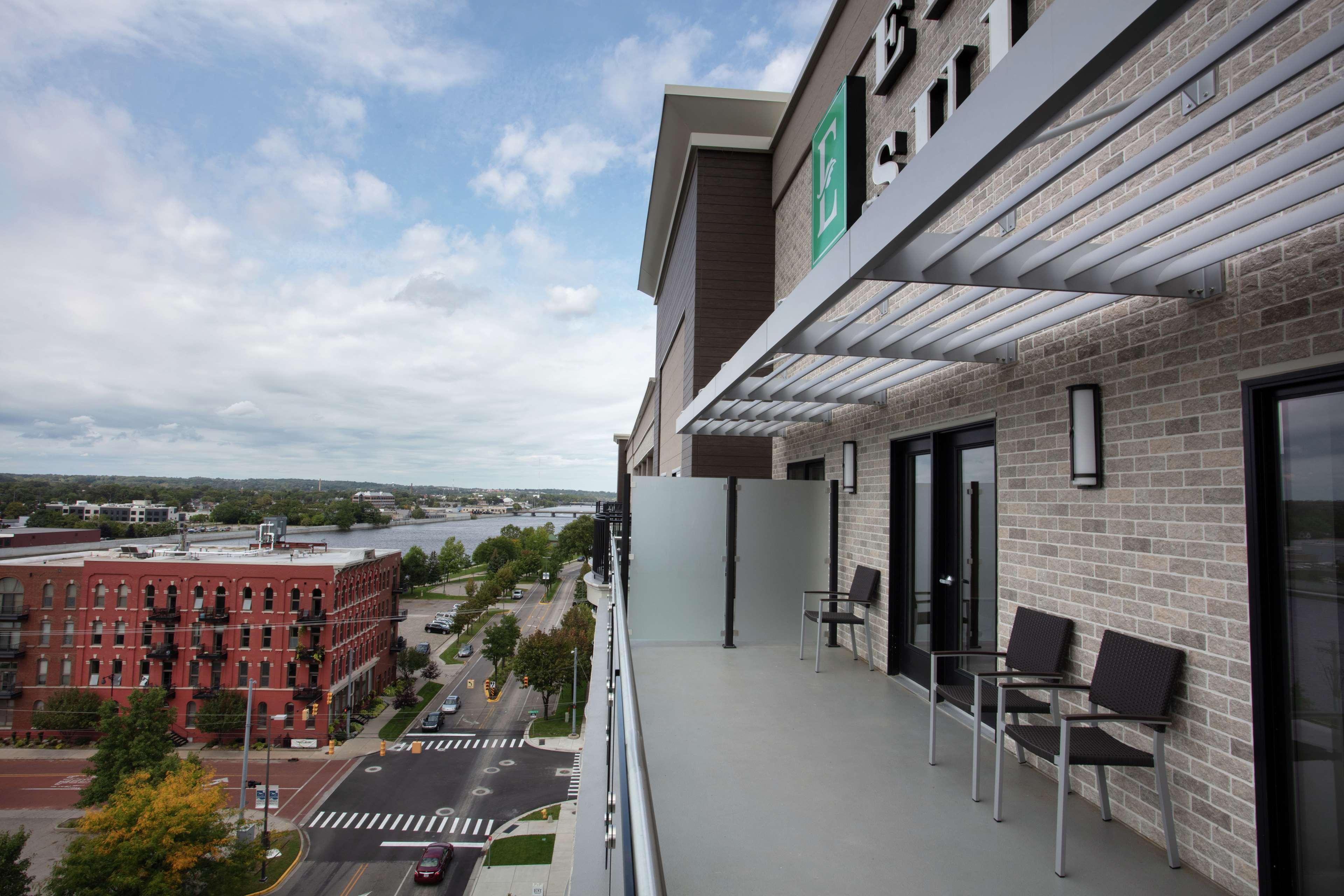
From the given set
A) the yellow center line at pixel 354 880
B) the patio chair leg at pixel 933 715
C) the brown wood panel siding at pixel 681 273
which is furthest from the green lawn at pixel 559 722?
the patio chair leg at pixel 933 715

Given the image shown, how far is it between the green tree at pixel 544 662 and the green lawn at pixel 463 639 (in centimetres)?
1322

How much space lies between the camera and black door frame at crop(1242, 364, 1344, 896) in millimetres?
2221

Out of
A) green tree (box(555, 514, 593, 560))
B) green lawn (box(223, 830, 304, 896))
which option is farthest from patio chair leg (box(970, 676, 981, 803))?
green tree (box(555, 514, 593, 560))

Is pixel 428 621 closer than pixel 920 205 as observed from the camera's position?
No

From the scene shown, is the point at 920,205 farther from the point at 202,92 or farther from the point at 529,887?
the point at 202,92

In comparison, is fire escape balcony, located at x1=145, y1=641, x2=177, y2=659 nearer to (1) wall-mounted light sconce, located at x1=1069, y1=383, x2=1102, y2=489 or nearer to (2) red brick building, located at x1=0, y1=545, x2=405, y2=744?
(2) red brick building, located at x1=0, y1=545, x2=405, y2=744

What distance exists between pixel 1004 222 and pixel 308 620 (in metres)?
37.6

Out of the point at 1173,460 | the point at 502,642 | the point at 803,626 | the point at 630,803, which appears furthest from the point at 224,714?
the point at 1173,460

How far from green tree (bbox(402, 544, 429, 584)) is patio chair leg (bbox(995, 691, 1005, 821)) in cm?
6461

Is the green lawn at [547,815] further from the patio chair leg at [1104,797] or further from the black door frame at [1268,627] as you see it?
the black door frame at [1268,627]

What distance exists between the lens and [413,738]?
3269cm

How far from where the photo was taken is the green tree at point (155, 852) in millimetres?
20062

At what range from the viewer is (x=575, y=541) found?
7675cm

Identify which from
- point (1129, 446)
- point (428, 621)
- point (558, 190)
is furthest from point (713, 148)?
point (428, 621)
